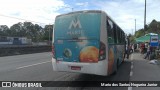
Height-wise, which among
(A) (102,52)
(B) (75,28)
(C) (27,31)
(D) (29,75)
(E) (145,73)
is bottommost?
(E) (145,73)

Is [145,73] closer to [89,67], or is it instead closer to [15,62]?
[89,67]

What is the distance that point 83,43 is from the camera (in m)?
10.3

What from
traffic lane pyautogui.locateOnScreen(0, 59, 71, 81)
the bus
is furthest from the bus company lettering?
traffic lane pyautogui.locateOnScreen(0, 59, 71, 81)

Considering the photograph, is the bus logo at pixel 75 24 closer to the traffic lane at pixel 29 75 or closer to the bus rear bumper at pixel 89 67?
the bus rear bumper at pixel 89 67

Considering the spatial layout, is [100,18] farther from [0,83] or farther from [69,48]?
[0,83]

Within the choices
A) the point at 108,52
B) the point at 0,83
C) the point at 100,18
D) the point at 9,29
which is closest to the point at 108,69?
the point at 108,52

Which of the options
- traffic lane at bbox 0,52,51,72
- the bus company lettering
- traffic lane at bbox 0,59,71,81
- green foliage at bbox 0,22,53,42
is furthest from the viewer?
green foliage at bbox 0,22,53,42

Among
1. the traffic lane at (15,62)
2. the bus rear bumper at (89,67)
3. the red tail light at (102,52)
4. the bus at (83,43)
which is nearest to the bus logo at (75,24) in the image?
the bus at (83,43)

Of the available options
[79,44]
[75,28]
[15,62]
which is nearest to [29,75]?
[79,44]

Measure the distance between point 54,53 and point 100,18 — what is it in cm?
244

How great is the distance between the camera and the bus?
10000 mm

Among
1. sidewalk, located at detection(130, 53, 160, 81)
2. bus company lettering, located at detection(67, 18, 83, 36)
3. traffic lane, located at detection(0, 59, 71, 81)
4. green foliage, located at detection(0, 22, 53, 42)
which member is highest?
green foliage, located at detection(0, 22, 53, 42)

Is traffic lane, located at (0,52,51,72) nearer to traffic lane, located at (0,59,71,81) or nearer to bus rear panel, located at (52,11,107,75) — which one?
traffic lane, located at (0,59,71,81)

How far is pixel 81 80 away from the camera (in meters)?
11.4
